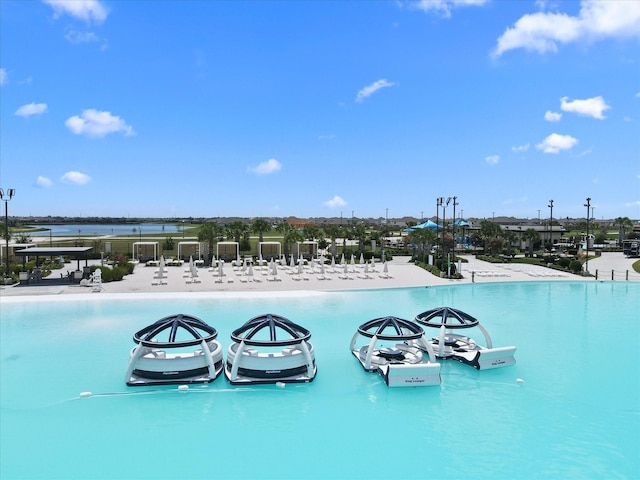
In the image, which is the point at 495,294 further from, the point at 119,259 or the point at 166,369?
the point at 119,259

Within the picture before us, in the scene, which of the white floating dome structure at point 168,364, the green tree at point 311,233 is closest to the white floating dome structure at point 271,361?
the white floating dome structure at point 168,364

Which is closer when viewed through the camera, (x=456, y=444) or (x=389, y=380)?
(x=456, y=444)

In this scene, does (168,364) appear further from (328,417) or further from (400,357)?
(400,357)

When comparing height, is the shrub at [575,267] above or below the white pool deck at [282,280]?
above

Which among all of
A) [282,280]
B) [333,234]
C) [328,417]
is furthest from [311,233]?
[328,417]

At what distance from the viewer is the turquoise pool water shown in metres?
9.29

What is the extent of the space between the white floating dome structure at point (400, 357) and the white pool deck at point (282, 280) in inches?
436

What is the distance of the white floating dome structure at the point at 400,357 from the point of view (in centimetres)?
1288

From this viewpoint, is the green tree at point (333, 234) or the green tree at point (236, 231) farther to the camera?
the green tree at point (236, 231)

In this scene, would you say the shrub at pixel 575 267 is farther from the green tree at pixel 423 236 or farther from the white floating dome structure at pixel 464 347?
the white floating dome structure at pixel 464 347

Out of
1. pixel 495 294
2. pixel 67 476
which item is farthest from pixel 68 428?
pixel 495 294

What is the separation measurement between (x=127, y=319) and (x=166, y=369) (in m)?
8.08

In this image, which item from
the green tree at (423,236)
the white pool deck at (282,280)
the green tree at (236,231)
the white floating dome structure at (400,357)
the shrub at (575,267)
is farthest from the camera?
the green tree at (236,231)

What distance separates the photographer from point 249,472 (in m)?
9.02
